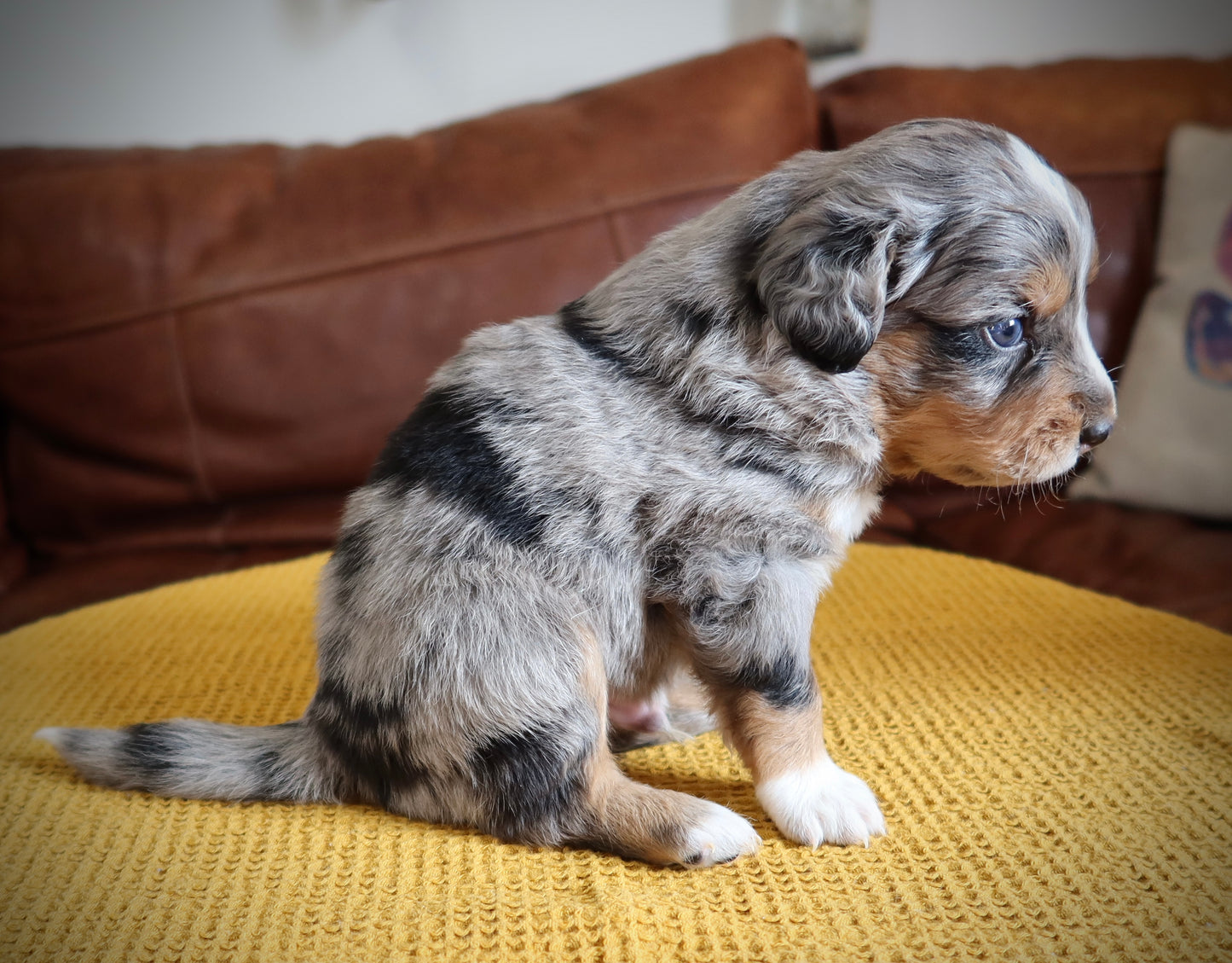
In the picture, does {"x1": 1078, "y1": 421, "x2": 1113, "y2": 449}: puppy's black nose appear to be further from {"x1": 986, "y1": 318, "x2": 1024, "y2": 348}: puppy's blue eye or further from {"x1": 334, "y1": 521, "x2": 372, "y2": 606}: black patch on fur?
{"x1": 334, "y1": 521, "x2": 372, "y2": 606}: black patch on fur

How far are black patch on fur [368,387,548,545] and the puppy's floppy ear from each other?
46cm

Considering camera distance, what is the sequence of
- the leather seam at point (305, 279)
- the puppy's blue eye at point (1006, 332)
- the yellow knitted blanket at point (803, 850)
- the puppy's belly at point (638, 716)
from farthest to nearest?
the leather seam at point (305, 279) → the puppy's belly at point (638, 716) → the puppy's blue eye at point (1006, 332) → the yellow knitted blanket at point (803, 850)

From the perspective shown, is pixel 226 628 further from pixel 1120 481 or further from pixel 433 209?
pixel 1120 481

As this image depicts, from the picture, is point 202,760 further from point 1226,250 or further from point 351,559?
point 1226,250

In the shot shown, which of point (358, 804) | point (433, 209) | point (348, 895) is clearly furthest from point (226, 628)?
point (433, 209)

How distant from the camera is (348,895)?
54.3 inches

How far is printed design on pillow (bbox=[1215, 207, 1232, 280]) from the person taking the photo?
2691mm

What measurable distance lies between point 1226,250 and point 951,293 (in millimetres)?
1742

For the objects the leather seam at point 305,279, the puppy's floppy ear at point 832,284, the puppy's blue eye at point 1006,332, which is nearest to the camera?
the puppy's floppy ear at point 832,284

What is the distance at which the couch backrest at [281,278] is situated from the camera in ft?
9.46

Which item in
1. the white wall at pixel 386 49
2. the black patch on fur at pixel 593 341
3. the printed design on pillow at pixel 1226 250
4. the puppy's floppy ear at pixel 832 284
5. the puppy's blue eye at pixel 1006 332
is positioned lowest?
the printed design on pillow at pixel 1226 250

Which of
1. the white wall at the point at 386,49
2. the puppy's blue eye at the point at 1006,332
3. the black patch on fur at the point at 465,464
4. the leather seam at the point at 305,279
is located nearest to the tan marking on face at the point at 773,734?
the black patch on fur at the point at 465,464

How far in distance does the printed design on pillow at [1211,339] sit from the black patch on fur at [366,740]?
2398 mm

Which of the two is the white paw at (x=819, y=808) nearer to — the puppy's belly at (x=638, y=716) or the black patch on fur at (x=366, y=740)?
the puppy's belly at (x=638, y=716)
